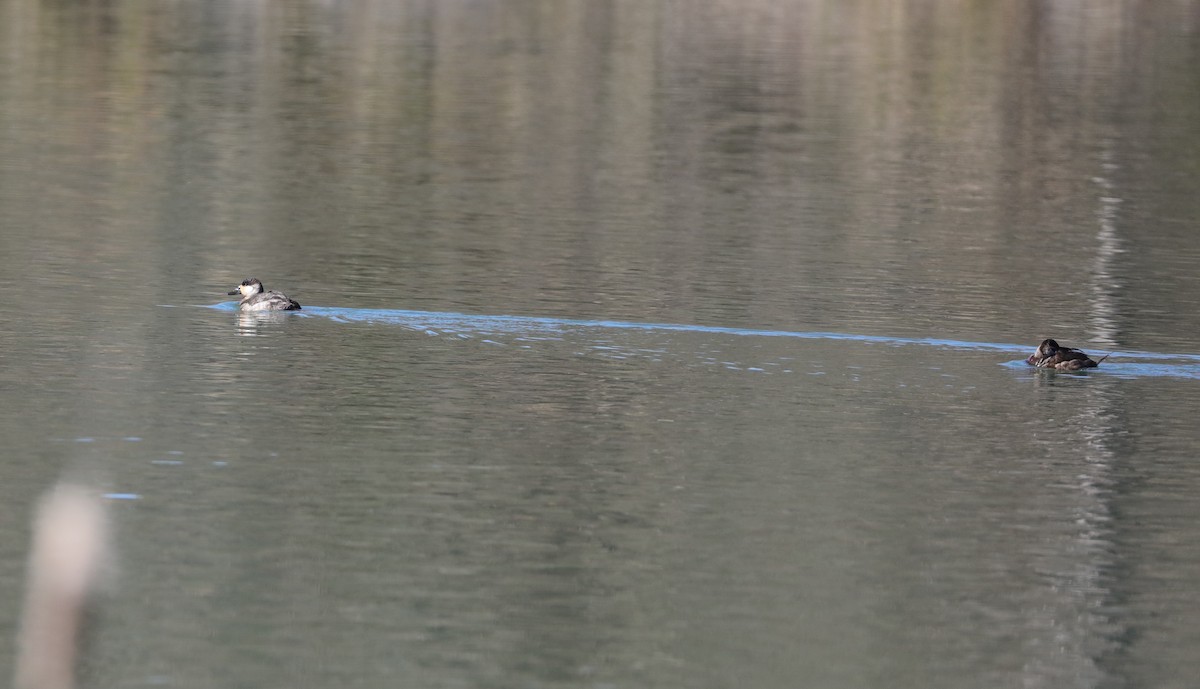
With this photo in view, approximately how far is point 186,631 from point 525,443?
227 inches

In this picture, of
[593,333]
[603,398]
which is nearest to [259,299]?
[593,333]

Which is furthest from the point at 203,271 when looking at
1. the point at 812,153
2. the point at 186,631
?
the point at 812,153

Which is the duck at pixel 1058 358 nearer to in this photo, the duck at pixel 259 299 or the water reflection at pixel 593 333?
the water reflection at pixel 593 333

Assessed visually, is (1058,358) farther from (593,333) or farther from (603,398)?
(593,333)

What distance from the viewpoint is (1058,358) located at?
71.8ft

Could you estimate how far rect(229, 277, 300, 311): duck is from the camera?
78.6 ft

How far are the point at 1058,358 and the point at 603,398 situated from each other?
15.3 feet

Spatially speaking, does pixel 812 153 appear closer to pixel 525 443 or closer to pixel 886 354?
pixel 886 354

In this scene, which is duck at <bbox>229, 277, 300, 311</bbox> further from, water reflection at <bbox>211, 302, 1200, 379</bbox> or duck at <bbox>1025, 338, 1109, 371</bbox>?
duck at <bbox>1025, 338, 1109, 371</bbox>

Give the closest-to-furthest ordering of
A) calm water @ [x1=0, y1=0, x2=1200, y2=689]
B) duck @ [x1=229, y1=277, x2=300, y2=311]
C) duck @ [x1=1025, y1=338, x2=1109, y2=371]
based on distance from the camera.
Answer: calm water @ [x1=0, y1=0, x2=1200, y2=689] < duck @ [x1=1025, y1=338, x2=1109, y2=371] < duck @ [x1=229, y1=277, x2=300, y2=311]

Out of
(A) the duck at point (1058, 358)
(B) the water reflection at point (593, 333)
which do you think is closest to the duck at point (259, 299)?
(B) the water reflection at point (593, 333)

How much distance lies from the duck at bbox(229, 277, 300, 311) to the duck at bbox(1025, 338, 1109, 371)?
26.1 feet

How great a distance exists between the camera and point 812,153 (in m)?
43.9

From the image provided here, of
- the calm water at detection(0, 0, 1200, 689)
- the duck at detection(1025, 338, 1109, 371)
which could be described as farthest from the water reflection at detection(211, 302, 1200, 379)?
the duck at detection(1025, 338, 1109, 371)
